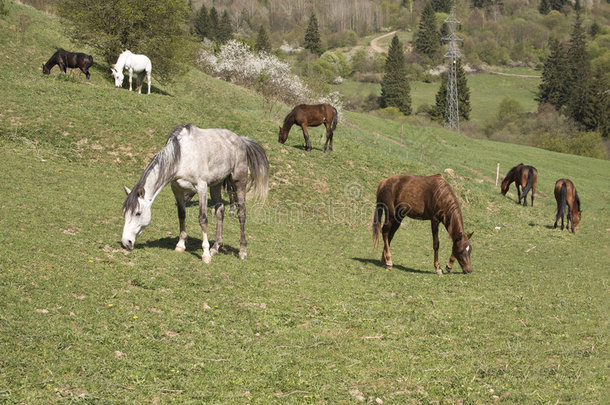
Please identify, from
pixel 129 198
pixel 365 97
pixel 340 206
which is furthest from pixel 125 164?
pixel 365 97

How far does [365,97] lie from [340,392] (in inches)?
3945

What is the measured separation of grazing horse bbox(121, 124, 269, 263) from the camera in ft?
32.2

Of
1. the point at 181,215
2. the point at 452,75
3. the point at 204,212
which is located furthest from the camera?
the point at 452,75

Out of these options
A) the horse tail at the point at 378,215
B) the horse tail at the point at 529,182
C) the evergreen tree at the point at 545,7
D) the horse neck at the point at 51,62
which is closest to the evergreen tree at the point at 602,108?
the horse tail at the point at 529,182

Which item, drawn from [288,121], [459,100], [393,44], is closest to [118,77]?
[288,121]

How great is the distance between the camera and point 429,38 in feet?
442

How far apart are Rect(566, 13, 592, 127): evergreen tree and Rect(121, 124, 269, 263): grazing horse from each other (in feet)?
277

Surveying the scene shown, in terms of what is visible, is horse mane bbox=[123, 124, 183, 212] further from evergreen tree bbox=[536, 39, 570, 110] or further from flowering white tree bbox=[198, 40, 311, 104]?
evergreen tree bbox=[536, 39, 570, 110]

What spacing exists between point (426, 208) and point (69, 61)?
23.3m

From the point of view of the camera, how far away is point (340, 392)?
19.9ft

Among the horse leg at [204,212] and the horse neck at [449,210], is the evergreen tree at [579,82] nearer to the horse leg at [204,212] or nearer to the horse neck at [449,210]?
the horse neck at [449,210]

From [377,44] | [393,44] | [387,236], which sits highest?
[377,44]

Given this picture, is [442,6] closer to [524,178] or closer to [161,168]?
[524,178]

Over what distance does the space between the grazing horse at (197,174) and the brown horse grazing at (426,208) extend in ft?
11.5
